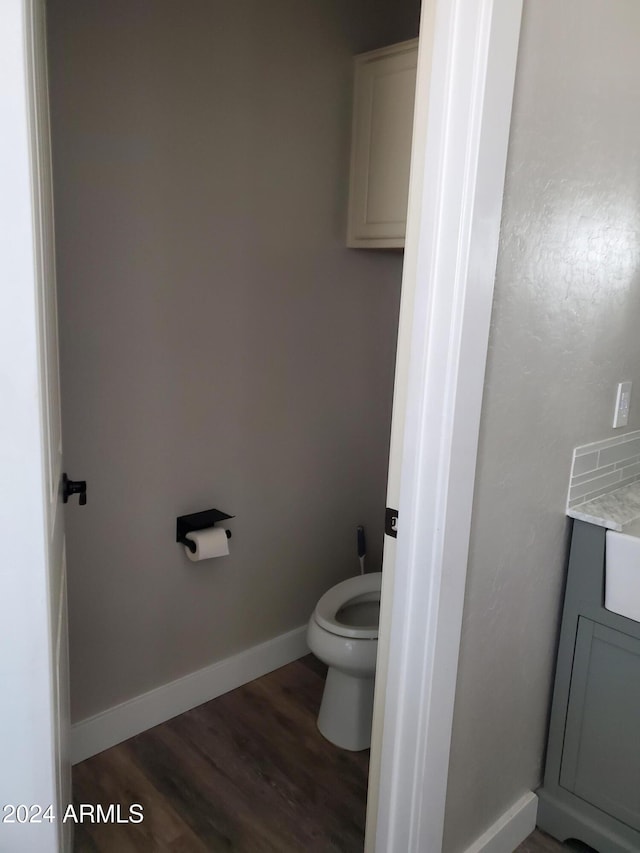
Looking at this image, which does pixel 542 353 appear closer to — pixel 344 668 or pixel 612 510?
pixel 612 510

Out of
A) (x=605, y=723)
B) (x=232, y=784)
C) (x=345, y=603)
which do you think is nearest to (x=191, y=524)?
(x=345, y=603)

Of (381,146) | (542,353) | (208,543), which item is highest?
(381,146)

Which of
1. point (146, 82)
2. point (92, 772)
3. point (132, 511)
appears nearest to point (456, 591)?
point (132, 511)

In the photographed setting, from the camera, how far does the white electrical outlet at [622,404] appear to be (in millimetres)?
1726

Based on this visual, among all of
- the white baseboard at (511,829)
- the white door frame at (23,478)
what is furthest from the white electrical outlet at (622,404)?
the white door frame at (23,478)

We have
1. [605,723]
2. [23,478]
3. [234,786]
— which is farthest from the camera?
[234,786]

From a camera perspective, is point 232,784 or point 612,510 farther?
point 232,784

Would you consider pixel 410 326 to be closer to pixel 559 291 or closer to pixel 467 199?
pixel 467 199

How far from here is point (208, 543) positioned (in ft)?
6.81

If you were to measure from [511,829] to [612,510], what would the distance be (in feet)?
2.80

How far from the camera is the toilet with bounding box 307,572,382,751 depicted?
2.00 metres

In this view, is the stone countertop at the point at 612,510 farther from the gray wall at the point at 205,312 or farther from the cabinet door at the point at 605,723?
the gray wall at the point at 205,312

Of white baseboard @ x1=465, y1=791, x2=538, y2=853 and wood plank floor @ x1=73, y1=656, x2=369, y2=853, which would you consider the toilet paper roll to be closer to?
wood plank floor @ x1=73, y1=656, x2=369, y2=853

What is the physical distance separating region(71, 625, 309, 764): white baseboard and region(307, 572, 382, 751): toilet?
344 mm
